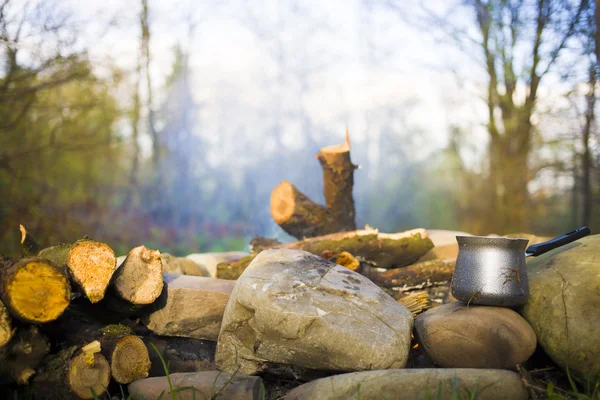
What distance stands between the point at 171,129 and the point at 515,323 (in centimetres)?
1058

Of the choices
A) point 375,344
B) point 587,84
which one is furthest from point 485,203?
point 375,344

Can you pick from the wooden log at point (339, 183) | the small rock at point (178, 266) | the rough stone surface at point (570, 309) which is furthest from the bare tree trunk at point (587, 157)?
the small rock at point (178, 266)

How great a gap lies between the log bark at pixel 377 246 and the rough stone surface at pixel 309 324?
1309mm

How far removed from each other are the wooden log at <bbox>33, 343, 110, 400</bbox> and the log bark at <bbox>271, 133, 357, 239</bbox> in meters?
2.71

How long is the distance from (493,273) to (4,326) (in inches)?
95.0

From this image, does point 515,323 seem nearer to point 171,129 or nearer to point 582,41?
point 582,41

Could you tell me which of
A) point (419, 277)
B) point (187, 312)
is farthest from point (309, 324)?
point (419, 277)

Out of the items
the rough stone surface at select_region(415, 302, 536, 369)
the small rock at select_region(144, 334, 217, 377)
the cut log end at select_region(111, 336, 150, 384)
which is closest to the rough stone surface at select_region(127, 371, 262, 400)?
the cut log end at select_region(111, 336, 150, 384)

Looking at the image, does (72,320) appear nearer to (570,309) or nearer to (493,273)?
(493,273)

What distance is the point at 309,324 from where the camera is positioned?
248cm

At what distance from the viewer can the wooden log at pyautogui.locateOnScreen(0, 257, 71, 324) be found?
2.31 meters

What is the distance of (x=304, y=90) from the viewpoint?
38.3 feet

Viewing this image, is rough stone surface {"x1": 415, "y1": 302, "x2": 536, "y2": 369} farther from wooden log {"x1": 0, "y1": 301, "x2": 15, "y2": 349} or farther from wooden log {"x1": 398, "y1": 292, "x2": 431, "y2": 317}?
wooden log {"x1": 0, "y1": 301, "x2": 15, "y2": 349}

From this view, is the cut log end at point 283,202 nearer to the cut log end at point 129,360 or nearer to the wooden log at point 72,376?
the cut log end at point 129,360
